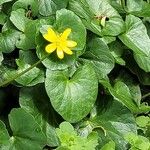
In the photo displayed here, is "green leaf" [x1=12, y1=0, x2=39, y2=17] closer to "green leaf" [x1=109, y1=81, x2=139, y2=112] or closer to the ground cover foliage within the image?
the ground cover foliage

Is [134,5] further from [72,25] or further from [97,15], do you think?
[72,25]

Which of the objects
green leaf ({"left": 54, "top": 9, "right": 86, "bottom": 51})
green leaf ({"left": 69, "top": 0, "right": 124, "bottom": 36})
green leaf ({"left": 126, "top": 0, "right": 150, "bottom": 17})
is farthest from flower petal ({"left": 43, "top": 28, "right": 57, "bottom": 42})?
green leaf ({"left": 126, "top": 0, "right": 150, "bottom": 17})

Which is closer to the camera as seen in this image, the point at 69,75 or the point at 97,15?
the point at 69,75

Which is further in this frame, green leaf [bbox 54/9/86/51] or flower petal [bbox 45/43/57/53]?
green leaf [bbox 54/9/86/51]

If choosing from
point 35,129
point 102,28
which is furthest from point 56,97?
point 102,28

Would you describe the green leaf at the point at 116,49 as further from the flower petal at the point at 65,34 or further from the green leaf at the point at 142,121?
the flower petal at the point at 65,34

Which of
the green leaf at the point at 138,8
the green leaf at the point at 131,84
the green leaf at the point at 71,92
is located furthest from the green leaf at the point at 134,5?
the green leaf at the point at 71,92

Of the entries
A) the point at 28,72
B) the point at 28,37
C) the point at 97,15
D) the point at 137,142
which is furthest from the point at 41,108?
the point at 97,15
